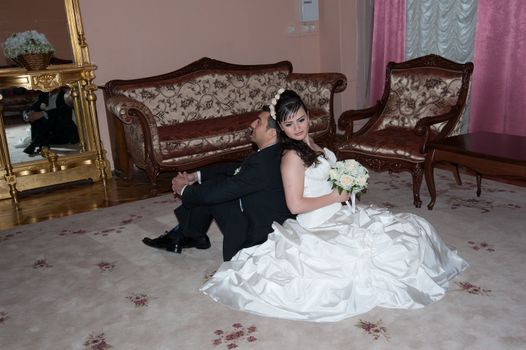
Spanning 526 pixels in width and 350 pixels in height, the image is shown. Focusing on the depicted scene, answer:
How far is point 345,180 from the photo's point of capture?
277 centimetres

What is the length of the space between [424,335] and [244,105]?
4228 millimetres

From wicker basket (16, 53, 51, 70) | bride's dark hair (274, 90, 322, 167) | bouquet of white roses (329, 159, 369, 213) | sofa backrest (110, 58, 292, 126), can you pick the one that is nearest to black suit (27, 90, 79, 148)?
wicker basket (16, 53, 51, 70)

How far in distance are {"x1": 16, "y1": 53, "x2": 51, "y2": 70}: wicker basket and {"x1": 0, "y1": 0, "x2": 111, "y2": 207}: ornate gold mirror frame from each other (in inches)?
2.4

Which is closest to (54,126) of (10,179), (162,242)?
(10,179)

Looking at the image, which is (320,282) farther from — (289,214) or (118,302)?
(118,302)

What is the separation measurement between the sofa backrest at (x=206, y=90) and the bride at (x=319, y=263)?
319 centimetres

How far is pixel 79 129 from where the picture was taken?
19.0 feet

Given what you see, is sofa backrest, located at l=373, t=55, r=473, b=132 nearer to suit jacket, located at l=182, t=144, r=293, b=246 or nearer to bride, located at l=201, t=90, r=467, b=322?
bride, located at l=201, t=90, r=467, b=322

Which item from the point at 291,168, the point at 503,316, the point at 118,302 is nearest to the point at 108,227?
the point at 118,302

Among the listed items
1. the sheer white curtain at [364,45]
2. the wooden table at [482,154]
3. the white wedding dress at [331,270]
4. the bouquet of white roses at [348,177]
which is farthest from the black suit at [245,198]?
the sheer white curtain at [364,45]

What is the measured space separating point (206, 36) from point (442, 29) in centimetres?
276

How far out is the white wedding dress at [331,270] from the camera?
2768 millimetres

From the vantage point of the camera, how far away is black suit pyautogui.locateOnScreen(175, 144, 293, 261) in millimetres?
2947

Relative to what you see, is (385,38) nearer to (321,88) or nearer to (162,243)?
(321,88)
